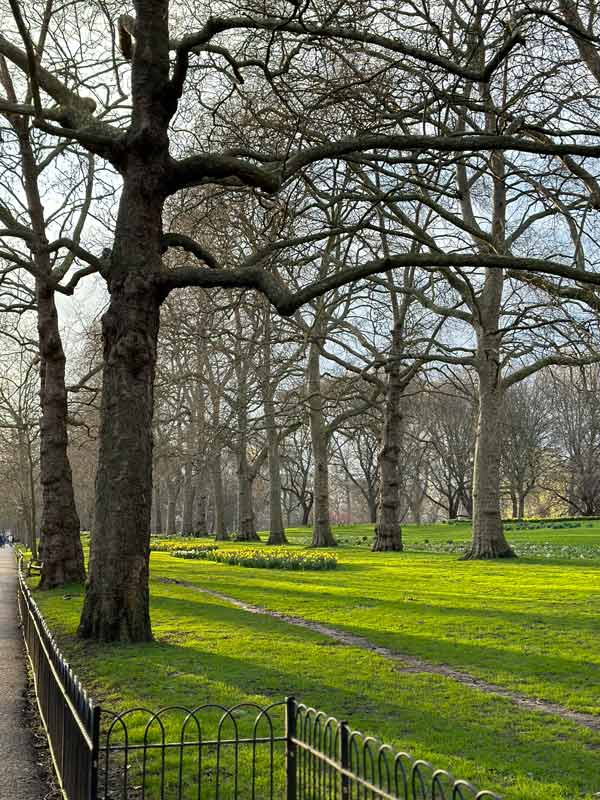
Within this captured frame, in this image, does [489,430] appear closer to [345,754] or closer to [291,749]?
[291,749]

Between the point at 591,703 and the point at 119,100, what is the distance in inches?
629

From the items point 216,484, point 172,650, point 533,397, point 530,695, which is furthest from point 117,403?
point 533,397

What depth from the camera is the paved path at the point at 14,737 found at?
6.12m

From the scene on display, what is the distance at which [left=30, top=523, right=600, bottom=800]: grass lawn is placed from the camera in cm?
641

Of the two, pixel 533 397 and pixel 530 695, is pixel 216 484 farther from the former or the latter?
pixel 530 695

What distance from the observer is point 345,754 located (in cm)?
388

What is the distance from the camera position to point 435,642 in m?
11.0

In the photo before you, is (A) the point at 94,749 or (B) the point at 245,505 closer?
(A) the point at 94,749

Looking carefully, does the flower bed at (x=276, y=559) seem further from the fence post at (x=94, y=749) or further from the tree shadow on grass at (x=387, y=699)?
the fence post at (x=94, y=749)

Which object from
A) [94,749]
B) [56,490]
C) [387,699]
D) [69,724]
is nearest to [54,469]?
[56,490]

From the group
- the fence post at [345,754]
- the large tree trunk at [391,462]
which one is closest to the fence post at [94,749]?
the fence post at [345,754]

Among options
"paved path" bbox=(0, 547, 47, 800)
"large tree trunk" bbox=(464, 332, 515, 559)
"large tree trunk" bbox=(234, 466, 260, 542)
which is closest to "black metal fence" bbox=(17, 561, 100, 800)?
"paved path" bbox=(0, 547, 47, 800)

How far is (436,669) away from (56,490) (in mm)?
12262

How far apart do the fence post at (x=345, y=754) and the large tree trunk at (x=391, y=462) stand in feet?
84.0
